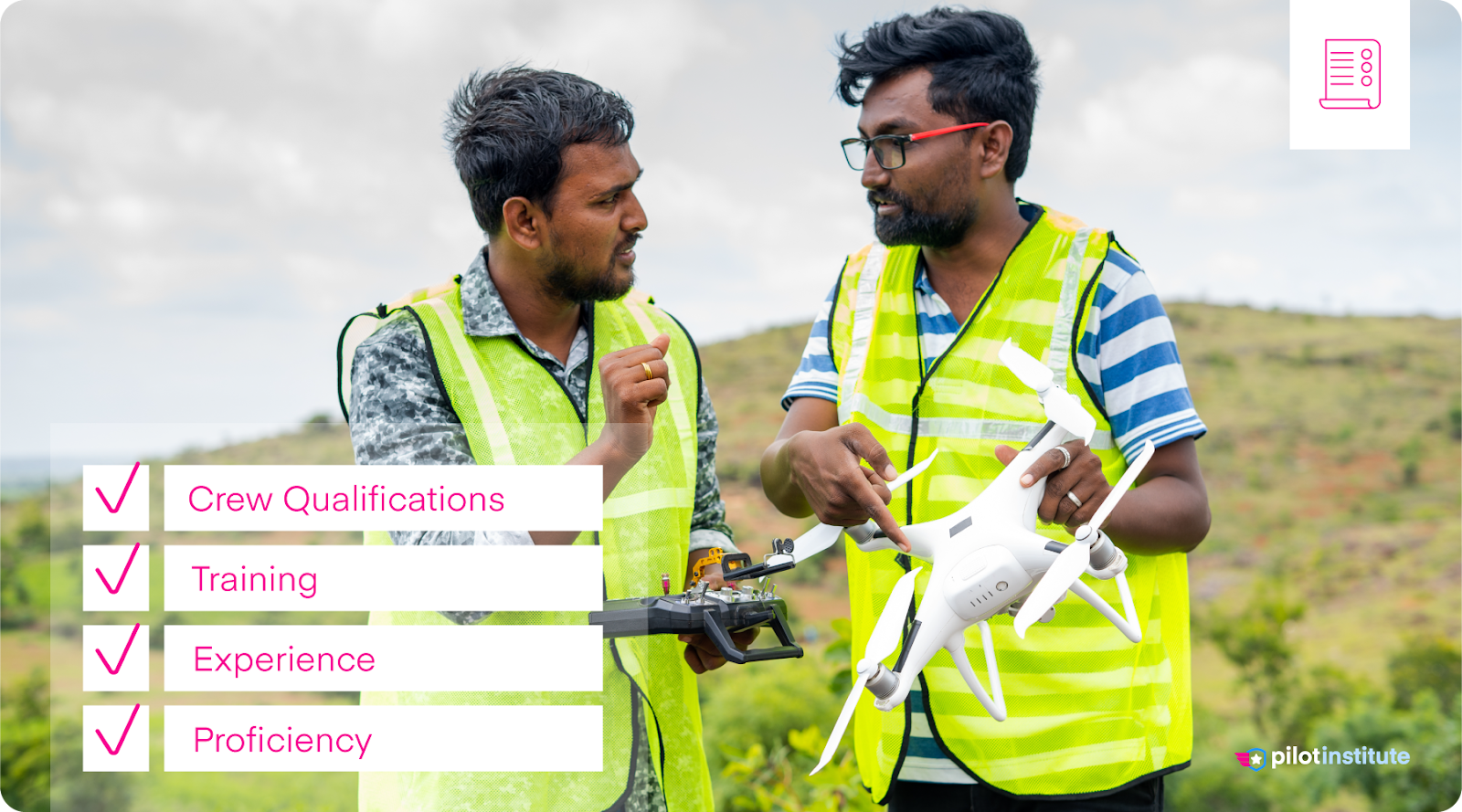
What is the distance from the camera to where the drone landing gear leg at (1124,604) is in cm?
194

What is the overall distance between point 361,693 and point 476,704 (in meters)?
0.27

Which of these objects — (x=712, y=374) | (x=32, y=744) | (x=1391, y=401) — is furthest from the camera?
(x=712, y=374)

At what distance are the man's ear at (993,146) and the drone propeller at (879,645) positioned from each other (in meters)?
1.15

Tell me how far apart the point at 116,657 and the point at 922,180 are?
220 centimetres

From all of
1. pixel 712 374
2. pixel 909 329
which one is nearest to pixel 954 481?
pixel 909 329

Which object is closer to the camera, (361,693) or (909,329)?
(361,693)

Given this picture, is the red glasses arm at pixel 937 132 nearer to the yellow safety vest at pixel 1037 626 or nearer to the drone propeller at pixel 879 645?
the yellow safety vest at pixel 1037 626

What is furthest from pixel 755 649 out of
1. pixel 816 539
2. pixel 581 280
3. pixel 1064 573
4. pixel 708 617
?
pixel 581 280

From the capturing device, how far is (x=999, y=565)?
1885mm

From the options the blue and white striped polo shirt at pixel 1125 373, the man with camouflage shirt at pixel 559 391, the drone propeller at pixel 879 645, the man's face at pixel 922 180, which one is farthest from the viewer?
the man's face at pixel 922 180

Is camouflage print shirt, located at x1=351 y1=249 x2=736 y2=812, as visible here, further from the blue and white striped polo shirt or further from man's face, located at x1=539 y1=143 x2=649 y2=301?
the blue and white striped polo shirt

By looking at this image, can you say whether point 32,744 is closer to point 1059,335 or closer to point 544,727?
point 544,727

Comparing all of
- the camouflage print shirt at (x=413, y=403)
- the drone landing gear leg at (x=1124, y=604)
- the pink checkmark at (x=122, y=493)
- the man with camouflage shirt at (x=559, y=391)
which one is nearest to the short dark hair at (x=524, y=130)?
the man with camouflage shirt at (x=559, y=391)

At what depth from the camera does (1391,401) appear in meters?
25.9
